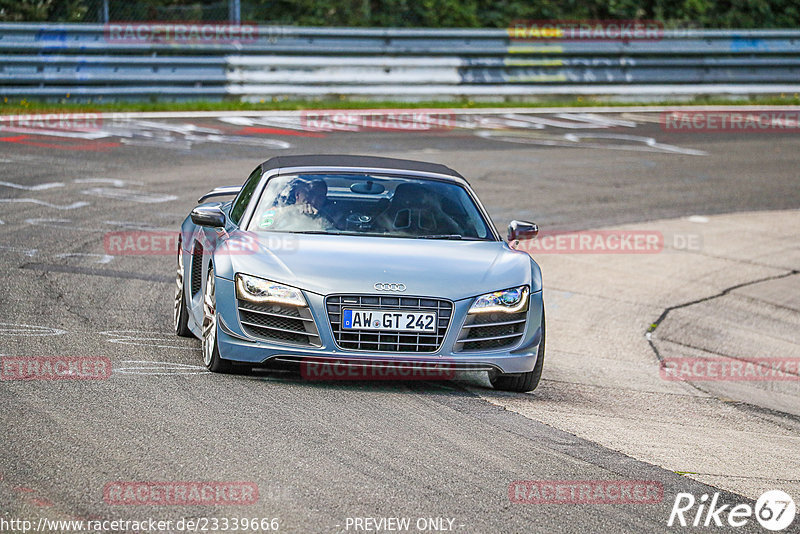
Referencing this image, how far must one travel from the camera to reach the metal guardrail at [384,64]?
20703mm

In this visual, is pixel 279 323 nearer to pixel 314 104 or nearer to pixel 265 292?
pixel 265 292

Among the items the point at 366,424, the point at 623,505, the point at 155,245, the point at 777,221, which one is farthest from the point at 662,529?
the point at 777,221

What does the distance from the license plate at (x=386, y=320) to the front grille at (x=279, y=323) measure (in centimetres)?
22

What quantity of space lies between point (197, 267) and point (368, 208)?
1.29 metres

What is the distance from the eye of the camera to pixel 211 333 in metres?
7.41

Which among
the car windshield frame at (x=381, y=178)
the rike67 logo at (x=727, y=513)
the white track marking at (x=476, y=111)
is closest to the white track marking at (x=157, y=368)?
the car windshield frame at (x=381, y=178)

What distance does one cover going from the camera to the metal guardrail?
2070 centimetres

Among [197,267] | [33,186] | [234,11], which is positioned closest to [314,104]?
[234,11]

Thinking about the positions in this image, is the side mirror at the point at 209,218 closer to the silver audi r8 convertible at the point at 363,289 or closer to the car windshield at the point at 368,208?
the silver audi r8 convertible at the point at 363,289

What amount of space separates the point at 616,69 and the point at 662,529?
67.8 feet

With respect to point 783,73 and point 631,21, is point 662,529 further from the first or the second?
point 631,21

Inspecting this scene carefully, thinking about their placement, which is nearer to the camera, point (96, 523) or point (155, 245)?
point (96, 523)

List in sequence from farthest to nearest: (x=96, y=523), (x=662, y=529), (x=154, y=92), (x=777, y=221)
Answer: (x=154, y=92) < (x=777, y=221) < (x=662, y=529) < (x=96, y=523)

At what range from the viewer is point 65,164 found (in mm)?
16141
